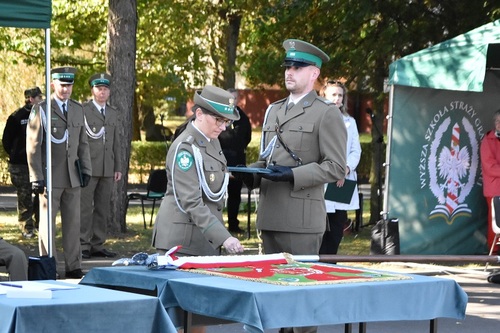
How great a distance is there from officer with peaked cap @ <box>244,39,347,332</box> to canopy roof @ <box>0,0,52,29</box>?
307 cm

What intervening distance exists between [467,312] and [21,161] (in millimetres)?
8192

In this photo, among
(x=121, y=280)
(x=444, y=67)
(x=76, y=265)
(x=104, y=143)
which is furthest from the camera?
(x=104, y=143)

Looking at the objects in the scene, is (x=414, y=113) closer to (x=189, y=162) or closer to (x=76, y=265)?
(x=76, y=265)

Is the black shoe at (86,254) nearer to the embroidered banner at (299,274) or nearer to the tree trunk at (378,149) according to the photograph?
the tree trunk at (378,149)

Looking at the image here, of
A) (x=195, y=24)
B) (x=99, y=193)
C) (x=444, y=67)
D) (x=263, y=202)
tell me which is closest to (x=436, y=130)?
(x=444, y=67)

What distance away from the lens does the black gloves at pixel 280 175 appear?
704 centimetres

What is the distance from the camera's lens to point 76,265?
11734 mm

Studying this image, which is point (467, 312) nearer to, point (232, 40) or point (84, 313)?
point (84, 313)

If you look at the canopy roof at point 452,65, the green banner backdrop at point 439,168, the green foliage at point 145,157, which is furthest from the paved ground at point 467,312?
the green foliage at point 145,157

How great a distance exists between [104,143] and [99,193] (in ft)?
2.15

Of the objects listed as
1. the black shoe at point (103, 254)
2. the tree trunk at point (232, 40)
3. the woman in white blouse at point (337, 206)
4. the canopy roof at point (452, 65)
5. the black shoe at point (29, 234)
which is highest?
the tree trunk at point (232, 40)

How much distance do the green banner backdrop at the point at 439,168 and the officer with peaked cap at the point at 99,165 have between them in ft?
11.2

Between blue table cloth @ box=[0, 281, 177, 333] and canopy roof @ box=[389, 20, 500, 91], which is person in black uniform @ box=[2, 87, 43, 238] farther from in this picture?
blue table cloth @ box=[0, 281, 177, 333]

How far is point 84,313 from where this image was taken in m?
4.79
